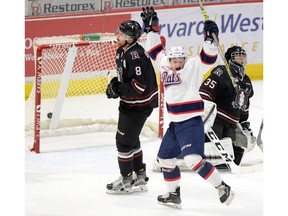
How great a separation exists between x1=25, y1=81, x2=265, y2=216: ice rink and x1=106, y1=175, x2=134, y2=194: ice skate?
46mm

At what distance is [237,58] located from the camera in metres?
5.47

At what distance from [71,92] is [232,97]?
5.58 ft

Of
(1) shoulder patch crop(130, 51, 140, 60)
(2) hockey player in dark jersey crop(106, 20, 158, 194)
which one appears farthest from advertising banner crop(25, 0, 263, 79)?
(1) shoulder patch crop(130, 51, 140, 60)

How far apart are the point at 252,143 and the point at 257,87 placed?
1843mm

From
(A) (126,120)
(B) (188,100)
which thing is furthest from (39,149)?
(B) (188,100)

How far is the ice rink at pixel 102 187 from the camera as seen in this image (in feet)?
16.0

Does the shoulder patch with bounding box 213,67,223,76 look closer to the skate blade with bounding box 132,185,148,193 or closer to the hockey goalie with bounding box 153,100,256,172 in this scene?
the hockey goalie with bounding box 153,100,256,172

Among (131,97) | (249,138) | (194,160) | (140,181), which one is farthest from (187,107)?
(249,138)

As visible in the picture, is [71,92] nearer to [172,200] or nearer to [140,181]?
[140,181]

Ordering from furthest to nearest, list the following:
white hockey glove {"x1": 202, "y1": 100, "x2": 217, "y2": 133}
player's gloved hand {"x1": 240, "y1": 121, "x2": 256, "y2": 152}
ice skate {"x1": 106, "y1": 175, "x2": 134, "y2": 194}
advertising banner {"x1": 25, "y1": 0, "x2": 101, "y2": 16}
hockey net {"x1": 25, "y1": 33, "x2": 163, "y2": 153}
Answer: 1. advertising banner {"x1": 25, "y1": 0, "x2": 101, "y2": 16}
2. hockey net {"x1": 25, "y1": 33, "x2": 163, "y2": 153}
3. player's gloved hand {"x1": 240, "y1": 121, "x2": 256, "y2": 152}
4. white hockey glove {"x1": 202, "y1": 100, "x2": 217, "y2": 133}
5. ice skate {"x1": 106, "y1": 175, "x2": 134, "y2": 194}

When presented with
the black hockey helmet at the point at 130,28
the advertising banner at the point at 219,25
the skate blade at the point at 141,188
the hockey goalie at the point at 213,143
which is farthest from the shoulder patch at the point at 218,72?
the advertising banner at the point at 219,25

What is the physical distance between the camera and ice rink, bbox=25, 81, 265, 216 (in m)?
4.86

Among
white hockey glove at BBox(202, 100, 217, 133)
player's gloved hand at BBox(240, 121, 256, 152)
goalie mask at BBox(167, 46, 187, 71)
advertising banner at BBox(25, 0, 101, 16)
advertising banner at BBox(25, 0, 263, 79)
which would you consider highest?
advertising banner at BBox(25, 0, 101, 16)

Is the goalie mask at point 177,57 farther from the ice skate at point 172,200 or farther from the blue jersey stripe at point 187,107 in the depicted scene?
the ice skate at point 172,200
